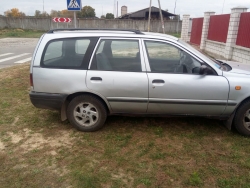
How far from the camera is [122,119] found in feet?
13.8

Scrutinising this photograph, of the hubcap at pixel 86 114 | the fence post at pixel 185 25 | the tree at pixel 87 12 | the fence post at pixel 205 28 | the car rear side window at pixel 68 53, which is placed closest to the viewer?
the car rear side window at pixel 68 53

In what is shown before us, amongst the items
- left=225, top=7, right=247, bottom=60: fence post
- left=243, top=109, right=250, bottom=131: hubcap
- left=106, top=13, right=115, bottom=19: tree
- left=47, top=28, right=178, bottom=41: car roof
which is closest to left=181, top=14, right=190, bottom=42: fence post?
left=225, top=7, right=247, bottom=60: fence post

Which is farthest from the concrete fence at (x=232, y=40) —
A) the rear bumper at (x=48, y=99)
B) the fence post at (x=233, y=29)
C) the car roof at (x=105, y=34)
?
the rear bumper at (x=48, y=99)

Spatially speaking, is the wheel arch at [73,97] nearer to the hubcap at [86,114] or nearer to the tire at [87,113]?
the tire at [87,113]

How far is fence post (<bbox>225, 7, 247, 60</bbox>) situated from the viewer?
9.61 metres

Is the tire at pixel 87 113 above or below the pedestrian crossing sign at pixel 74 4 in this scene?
below

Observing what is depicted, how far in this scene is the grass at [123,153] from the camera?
265cm

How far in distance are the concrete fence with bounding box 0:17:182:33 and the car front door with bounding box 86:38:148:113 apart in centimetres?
3032

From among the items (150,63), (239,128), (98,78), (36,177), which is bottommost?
(36,177)

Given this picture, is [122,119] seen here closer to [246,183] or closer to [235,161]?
[235,161]

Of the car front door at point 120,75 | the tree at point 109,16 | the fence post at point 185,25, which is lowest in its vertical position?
the car front door at point 120,75

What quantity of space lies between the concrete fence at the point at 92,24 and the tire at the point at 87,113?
30474 millimetres

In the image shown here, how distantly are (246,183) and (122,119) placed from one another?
224 cm

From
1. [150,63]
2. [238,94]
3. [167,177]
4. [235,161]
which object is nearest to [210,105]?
[238,94]
